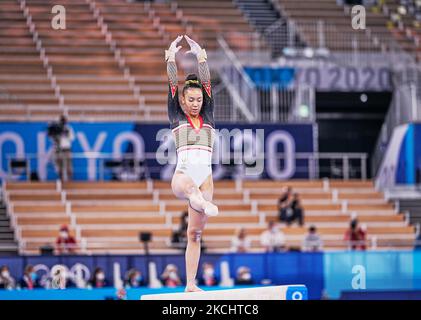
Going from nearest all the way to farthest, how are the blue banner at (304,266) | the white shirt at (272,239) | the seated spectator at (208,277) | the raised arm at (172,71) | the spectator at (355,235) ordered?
the raised arm at (172,71)
the seated spectator at (208,277)
the blue banner at (304,266)
the white shirt at (272,239)
the spectator at (355,235)

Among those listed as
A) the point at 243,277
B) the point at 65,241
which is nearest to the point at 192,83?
the point at 243,277

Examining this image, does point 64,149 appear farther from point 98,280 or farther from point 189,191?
point 189,191

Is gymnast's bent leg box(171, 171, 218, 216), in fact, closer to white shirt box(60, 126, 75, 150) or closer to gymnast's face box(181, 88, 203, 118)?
gymnast's face box(181, 88, 203, 118)

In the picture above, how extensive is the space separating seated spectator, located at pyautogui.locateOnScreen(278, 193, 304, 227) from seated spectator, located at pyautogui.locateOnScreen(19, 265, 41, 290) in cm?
538

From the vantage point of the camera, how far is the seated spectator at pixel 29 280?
59.5 ft

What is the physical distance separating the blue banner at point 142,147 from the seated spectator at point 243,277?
3402mm

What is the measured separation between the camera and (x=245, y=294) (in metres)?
9.64

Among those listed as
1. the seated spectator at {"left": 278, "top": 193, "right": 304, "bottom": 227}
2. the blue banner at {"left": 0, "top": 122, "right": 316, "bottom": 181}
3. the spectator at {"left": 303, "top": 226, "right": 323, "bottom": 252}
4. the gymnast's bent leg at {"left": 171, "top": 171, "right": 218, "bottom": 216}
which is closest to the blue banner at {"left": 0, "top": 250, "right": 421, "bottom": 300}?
the spectator at {"left": 303, "top": 226, "right": 323, "bottom": 252}

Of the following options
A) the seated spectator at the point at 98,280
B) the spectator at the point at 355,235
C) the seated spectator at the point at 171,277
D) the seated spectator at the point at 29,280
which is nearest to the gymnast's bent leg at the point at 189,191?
the seated spectator at the point at 29,280

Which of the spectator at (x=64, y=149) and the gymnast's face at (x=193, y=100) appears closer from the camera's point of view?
the gymnast's face at (x=193, y=100)

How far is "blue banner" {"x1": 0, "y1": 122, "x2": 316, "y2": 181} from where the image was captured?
22.8 meters

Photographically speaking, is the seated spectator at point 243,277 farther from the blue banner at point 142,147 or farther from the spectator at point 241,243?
the blue banner at point 142,147

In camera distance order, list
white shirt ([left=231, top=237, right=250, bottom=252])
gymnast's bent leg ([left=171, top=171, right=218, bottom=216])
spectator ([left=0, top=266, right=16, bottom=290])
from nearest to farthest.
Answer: gymnast's bent leg ([left=171, top=171, right=218, bottom=216]) < spectator ([left=0, top=266, right=16, bottom=290]) < white shirt ([left=231, top=237, right=250, bottom=252])

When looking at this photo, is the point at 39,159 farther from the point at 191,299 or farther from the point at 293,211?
the point at 191,299
